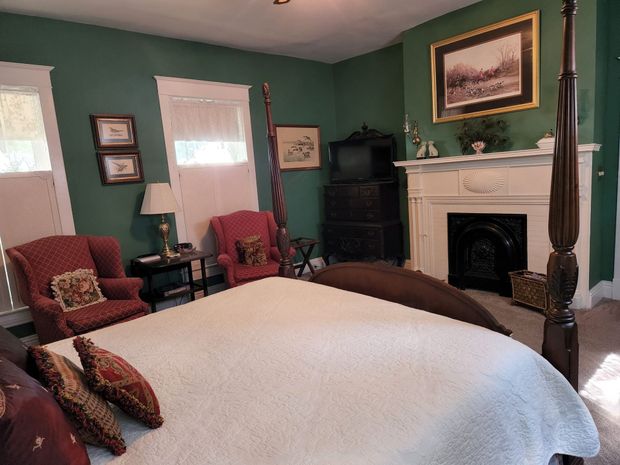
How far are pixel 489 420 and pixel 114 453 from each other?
40.2 inches

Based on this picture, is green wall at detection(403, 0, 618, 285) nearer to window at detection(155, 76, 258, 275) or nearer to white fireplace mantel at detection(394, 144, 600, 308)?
white fireplace mantel at detection(394, 144, 600, 308)

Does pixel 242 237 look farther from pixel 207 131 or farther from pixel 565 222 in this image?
pixel 565 222

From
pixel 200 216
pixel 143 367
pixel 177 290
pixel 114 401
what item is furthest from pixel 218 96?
pixel 114 401

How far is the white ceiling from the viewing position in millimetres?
3166

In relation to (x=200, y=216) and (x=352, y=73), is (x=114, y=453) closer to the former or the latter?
(x=200, y=216)

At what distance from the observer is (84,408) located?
0.99 m

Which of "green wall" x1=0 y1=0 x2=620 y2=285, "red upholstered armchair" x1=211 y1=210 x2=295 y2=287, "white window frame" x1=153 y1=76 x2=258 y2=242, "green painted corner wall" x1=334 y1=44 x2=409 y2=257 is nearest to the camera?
"green wall" x1=0 y1=0 x2=620 y2=285

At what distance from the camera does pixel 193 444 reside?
995mm

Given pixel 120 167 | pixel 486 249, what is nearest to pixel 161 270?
pixel 120 167

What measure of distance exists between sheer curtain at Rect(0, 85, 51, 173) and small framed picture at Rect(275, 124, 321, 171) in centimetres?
253

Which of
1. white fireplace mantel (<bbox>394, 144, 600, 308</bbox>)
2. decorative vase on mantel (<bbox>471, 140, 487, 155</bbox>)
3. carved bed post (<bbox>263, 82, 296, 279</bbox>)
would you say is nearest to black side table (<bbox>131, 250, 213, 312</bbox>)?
carved bed post (<bbox>263, 82, 296, 279</bbox>)

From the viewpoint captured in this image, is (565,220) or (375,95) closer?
(565,220)

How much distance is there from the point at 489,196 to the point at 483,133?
629mm

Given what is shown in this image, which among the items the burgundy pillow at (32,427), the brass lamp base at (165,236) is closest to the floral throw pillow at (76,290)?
the brass lamp base at (165,236)
